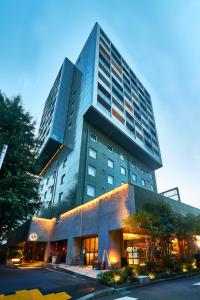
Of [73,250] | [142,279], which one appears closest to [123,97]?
[73,250]

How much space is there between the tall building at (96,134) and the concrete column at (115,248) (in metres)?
7.55

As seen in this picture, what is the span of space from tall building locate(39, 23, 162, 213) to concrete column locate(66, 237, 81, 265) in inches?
152

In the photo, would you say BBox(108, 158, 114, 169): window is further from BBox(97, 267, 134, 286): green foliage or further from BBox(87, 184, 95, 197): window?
BBox(97, 267, 134, 286): green foliage

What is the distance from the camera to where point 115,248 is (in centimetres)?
1452

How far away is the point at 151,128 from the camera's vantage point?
43.6 meters

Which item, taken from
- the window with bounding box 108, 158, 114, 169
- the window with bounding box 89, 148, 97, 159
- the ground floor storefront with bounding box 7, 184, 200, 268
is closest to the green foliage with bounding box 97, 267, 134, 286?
the ground floor storefront with bounding box 7, 184, 200, 268

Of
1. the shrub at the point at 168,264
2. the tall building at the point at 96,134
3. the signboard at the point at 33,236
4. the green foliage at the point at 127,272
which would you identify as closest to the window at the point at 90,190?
the tall building at the point at 96,134

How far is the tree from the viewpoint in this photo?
11.9m

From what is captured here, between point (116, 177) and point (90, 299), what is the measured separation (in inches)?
827

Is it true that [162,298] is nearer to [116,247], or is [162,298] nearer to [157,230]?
[157,230]

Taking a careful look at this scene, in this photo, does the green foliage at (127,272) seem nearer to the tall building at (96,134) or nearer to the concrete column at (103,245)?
the concrete column at (103,245)

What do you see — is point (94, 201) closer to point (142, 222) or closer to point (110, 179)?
point (142, 222)

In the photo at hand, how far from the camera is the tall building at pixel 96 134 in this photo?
25172 mm

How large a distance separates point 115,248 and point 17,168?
9932 millimetres
